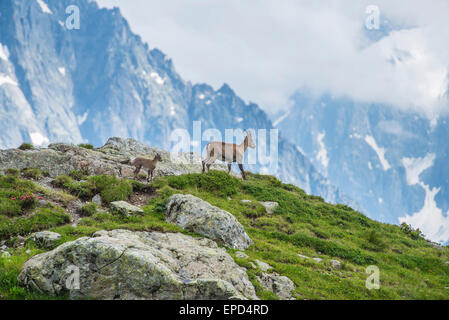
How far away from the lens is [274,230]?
17.0 m

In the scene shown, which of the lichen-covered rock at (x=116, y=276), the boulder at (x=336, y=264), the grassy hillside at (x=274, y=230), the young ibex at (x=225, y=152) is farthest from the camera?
the young ibex at (x=225, y=152)

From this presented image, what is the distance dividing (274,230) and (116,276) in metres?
10.1

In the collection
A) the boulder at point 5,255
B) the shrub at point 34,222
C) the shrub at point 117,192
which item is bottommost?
the boulder at point 5,255

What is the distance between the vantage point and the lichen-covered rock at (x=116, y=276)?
29.1 feet

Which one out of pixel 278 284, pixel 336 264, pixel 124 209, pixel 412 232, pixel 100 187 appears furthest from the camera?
pixel 412 232

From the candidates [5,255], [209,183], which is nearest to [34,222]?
[5,255]

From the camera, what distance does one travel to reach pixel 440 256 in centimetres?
1736

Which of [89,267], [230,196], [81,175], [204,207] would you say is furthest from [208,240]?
[81,175]

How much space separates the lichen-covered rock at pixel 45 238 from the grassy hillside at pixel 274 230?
15.5 inches

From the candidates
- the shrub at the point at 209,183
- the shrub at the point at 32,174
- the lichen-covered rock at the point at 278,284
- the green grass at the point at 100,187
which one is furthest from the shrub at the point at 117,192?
the lichen-covered rock at the point at 278,284

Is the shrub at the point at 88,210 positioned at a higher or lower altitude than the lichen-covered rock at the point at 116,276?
higher

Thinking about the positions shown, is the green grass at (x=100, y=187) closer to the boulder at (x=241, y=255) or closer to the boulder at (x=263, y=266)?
the boulder at (x=241, y=255)

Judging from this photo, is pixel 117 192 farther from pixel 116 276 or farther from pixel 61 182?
pixel 116 276

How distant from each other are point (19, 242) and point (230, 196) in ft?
42.2
